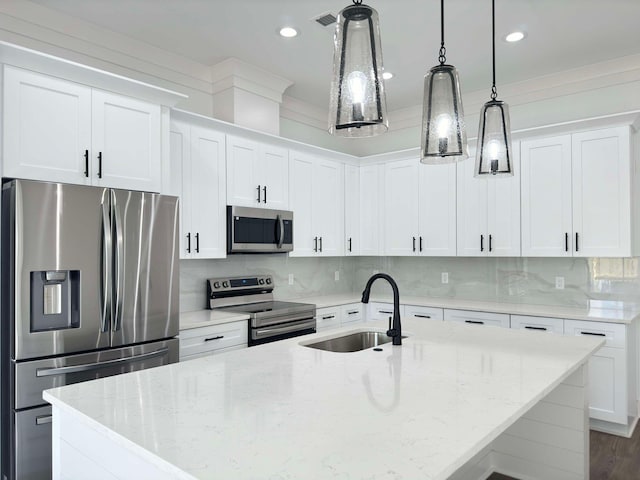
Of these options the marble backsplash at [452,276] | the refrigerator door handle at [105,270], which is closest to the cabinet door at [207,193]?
the marble backsplash at [452,276]

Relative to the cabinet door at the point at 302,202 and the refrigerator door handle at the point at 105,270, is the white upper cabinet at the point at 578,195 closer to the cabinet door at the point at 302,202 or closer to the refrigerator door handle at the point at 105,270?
the cabinet door at the point at 302,202

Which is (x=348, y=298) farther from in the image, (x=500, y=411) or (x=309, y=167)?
(x=500, y=411)

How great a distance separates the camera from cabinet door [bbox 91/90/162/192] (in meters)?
2.68

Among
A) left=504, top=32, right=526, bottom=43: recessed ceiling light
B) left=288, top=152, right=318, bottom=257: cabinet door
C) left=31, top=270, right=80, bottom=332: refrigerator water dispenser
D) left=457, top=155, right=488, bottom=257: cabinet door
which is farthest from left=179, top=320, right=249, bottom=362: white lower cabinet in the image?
left=504, top=32, right=526, bottom=43: recessed ceiling light

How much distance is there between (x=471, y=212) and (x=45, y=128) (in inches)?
137

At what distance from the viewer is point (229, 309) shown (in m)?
3.89

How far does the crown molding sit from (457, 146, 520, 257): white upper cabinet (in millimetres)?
1930

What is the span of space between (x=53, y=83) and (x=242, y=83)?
1720 mm

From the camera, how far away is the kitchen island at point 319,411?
104 cm

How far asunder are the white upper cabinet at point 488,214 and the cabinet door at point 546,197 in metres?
0.08

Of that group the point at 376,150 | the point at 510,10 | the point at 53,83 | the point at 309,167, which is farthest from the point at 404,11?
the point at 376,150

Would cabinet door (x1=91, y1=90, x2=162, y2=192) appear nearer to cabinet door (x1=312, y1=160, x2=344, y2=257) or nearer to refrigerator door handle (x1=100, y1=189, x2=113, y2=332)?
refrigerator door handle (x1=100, y1=189, x2=113, y2=332)

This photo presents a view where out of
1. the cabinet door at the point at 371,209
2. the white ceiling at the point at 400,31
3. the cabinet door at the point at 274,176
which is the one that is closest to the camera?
the white ceiling at the point at 400,31

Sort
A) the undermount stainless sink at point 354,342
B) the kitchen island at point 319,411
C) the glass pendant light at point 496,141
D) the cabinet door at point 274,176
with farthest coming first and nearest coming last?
the cabinet door at point 274,176 → the undermount stainless sink at point 354,342 → the glass pendant light at point 496,141 → the kitchen island at point 319,411
